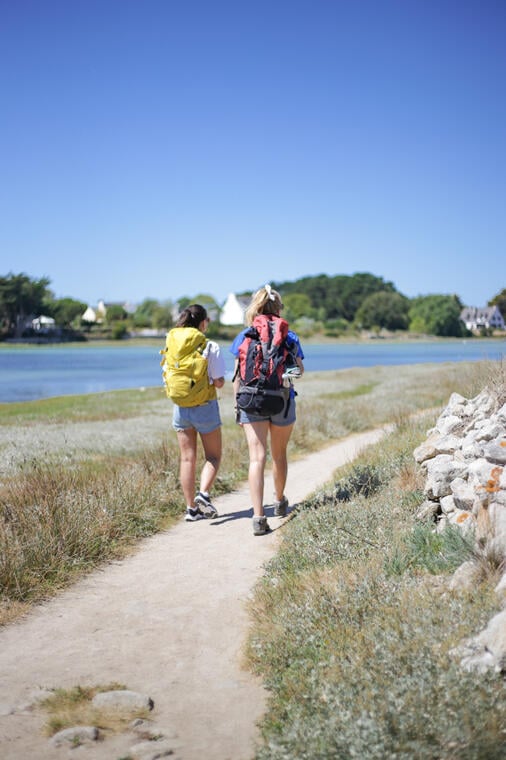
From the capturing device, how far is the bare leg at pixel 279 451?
6996 mm

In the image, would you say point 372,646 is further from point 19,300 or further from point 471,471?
point 19,300

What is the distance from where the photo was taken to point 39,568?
5836 mm

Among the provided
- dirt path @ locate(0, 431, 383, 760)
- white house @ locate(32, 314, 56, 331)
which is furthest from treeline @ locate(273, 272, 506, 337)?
dirt path @ locate(0, 431, 383, 760)

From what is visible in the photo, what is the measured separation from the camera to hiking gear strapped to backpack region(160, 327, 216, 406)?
23.5 feet

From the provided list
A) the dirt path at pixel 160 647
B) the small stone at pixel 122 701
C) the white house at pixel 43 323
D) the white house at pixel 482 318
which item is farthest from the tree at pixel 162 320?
the small stone at pixel 122 701

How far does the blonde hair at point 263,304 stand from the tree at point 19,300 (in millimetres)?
108220

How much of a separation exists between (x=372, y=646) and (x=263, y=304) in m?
3.67

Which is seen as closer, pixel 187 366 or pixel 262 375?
pixel 262 375

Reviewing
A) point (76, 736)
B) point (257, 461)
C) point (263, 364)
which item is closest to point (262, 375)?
point (263, 364)

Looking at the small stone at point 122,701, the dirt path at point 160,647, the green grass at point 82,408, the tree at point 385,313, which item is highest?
the tree at point 385,313

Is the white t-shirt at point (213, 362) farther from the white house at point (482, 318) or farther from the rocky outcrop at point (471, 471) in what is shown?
the white house at point (482, 318)

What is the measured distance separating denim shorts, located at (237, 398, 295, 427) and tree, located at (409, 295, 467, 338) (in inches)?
5198

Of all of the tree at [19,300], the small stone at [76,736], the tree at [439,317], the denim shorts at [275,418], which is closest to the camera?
the small stone at [76,736]

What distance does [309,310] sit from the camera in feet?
541
